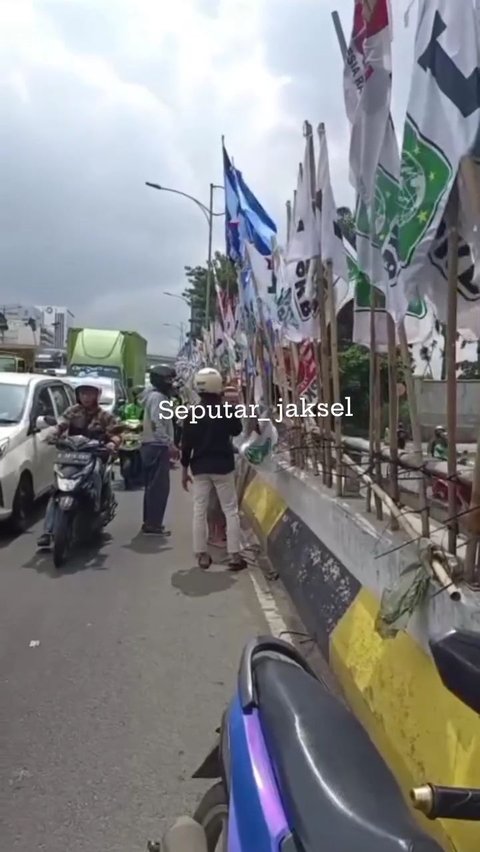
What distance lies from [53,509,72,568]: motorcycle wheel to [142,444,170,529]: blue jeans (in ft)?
5.47

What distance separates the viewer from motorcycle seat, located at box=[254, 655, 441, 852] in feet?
5.50

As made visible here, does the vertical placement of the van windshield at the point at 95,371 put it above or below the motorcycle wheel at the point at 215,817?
above

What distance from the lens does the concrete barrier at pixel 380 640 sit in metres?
2.61

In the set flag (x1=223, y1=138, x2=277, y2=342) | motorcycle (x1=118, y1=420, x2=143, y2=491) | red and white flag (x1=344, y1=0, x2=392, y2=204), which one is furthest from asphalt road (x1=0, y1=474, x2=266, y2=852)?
motorcycle (x1=118, y1=420, x2=143, y2=491)

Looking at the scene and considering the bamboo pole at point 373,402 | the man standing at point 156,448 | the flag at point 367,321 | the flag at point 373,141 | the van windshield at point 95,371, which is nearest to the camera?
the flag at point 373,141

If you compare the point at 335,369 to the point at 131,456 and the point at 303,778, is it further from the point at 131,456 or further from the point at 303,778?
the point at 131,456

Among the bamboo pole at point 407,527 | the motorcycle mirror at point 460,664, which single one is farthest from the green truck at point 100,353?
the motorcycle mirror at point 460,664

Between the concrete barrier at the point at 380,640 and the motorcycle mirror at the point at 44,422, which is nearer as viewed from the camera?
the concrete barrier at the point at 380,640

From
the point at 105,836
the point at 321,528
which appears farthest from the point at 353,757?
the point at 321,528

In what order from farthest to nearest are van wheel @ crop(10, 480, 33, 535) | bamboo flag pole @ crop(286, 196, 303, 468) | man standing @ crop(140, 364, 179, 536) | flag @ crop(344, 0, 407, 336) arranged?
man standing @ crop(140, 364, 179, 536) < van wheel @ crop(10, 480, 33, 535) < bamboo flag pole @ crop(286, 196, 303, 468) < flag @ crop(344, 0, 407, 336)

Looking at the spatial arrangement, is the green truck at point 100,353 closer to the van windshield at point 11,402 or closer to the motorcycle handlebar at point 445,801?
the van windshield at point 11,402

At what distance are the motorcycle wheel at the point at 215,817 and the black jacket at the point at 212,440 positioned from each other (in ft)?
15.9

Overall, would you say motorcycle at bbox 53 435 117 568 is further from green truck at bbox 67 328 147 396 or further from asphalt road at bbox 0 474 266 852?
green truck at bbox 67 328 147 396

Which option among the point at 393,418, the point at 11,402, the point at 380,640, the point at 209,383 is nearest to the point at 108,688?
the point at 380,640
